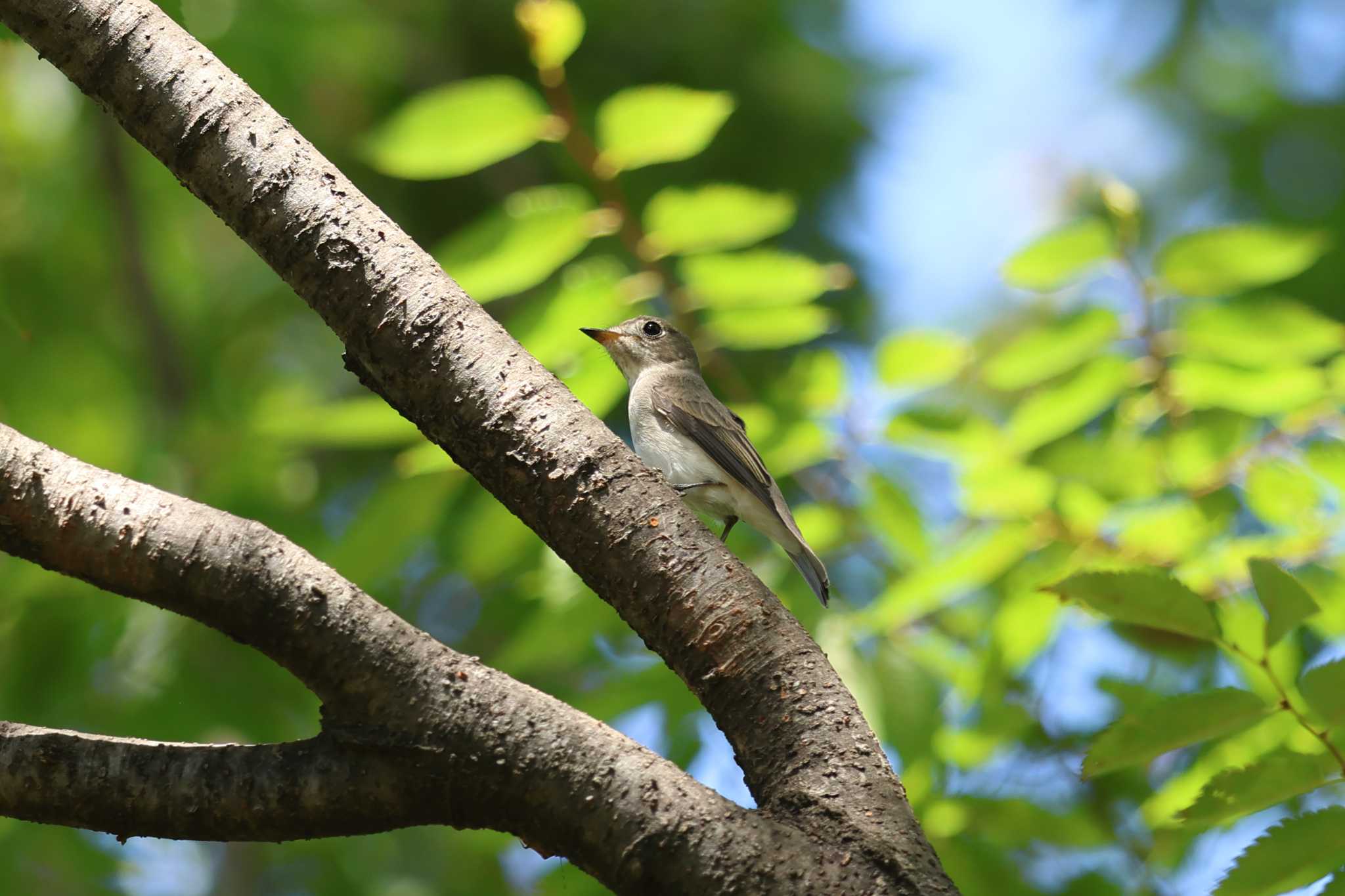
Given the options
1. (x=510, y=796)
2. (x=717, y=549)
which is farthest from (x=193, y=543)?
(x=717, y=549)

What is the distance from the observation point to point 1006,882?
11.4 ft

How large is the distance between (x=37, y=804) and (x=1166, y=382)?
3.36m

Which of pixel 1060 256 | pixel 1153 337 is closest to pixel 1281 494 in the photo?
pixel 1153 337

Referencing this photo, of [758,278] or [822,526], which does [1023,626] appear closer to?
[822,526]

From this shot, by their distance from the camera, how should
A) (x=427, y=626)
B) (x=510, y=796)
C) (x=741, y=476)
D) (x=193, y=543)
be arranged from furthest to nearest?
1. (x=427, y=626)
2. (x=741, y=476)
3. (x=193, y=543)
4. (x=510, y=796)

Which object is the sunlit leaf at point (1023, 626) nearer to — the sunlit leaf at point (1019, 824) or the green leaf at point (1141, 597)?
the sunlit leaf at point (1019, 824)

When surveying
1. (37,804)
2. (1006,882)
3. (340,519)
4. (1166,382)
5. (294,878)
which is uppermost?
(340,519)

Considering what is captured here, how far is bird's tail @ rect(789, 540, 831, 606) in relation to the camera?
3826 mm

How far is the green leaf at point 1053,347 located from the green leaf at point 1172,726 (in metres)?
1.52

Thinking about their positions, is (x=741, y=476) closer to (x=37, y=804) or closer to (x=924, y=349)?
(x=924, y=349)

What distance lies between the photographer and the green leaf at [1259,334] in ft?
11.6

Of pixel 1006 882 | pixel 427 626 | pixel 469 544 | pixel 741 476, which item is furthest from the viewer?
pixel 427 626

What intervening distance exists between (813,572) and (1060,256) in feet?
4.20

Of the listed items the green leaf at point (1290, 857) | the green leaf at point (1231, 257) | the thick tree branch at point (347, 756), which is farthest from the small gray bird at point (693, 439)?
the thick tree branch at point (347, 756)
